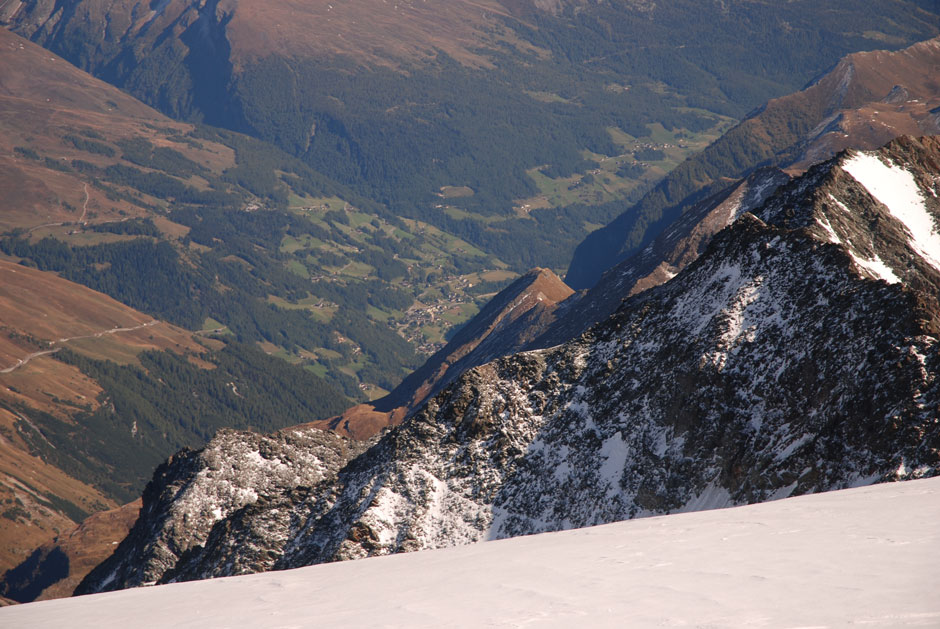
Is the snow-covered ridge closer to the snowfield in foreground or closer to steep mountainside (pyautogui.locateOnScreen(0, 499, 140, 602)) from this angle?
the snowfield in foreground

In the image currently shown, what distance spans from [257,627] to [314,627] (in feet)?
8.58

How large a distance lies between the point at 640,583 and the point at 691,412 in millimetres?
43126

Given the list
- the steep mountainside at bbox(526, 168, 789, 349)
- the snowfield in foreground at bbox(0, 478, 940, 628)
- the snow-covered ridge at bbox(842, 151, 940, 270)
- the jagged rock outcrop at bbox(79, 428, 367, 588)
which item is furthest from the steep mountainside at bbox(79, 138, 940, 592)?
the steep mountainside at bbox(526, 168, 789, 349)

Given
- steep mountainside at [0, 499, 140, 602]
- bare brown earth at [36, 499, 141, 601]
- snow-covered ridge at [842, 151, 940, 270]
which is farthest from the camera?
steep mountainside at [0, 499, 140, 602]

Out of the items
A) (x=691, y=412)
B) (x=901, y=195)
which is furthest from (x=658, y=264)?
(x=691, y=412)

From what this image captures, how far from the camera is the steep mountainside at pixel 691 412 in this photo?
63.5 m

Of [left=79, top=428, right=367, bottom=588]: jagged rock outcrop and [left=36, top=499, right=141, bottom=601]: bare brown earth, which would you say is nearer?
[left=79, top=428, right=367, bottom=588]: jagged rock outcrop

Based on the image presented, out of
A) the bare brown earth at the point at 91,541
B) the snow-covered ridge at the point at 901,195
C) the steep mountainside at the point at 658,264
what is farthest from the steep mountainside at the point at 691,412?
the steep mountainside at the point at 658,264

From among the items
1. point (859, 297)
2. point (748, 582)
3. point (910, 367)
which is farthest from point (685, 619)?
point (859, 297)

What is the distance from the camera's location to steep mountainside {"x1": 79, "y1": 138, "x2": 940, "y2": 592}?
63.5 metres

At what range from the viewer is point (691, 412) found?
76688 mm

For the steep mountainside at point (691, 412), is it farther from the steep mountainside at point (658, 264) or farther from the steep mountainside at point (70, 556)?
the steep mountainside at point (70, 556)

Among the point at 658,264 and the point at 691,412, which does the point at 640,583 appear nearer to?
the point at 691,412

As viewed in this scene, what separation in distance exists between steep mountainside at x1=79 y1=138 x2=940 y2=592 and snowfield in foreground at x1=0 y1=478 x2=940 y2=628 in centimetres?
1756
